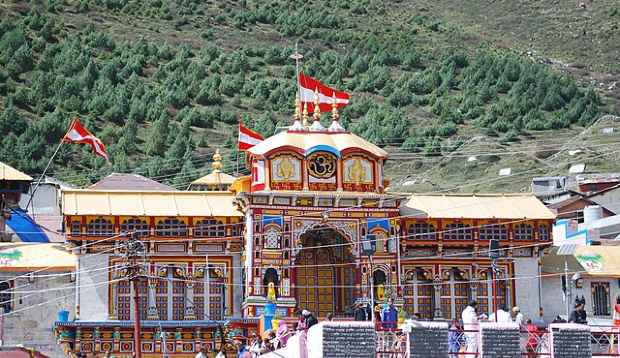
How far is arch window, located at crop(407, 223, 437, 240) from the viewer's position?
56094mm

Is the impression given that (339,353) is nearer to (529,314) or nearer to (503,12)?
(529,314)

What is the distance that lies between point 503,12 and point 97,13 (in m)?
36.8

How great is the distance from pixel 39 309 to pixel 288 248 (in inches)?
344

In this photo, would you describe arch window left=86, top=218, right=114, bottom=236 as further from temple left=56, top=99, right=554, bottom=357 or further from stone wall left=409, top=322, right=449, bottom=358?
stone wall left=409, top=322, right=449, bottom=358

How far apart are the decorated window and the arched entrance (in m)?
1.30

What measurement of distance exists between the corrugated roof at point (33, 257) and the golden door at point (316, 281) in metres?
7.77

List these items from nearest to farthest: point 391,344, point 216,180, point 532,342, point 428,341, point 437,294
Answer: point 428,341
point 391,344
point 532,342
point 437,294
point 216,180

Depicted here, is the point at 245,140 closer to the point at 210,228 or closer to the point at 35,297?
the point at 210,228

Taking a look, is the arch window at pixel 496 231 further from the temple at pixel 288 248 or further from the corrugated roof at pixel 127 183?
the corrugated roof at pixel 127 183

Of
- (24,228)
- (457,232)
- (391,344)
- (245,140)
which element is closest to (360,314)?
(457,232)

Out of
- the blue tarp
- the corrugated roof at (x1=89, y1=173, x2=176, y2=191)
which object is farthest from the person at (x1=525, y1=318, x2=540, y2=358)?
the corrugated roof at (x1=89, y1=173, x2=176, y2=191)

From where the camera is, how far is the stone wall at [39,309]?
54.3m

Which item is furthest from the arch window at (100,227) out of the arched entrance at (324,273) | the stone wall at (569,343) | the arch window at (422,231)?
the stone wall at (569,343)

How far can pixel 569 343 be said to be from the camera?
3183cm
